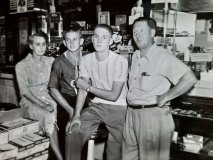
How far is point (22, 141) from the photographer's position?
10.5ft

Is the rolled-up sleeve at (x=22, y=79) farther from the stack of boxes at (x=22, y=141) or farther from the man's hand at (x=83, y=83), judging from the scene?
the man's hand at (x=83, y=83)

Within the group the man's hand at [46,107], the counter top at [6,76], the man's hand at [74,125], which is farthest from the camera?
the counter top at [6,76]

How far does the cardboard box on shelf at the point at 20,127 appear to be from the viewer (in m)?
3.16

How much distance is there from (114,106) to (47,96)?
3.79 ft

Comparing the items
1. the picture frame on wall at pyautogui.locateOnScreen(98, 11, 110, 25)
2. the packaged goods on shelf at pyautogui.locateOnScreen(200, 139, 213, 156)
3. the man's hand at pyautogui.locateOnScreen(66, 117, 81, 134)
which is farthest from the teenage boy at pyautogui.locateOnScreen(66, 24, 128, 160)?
the picture frame on wall at pyautogui.locateOnScreen(98, 11, 110, 25)

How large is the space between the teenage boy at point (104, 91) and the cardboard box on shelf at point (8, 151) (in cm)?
81

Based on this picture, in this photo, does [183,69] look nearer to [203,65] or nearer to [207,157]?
[203,65]

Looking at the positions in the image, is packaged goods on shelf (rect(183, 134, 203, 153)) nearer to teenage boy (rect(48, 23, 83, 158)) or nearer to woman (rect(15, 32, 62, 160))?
teenage boy (rect(48, 23, 83, 158))

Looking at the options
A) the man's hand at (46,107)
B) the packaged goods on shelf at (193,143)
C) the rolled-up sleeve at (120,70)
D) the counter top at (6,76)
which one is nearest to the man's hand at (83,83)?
the rolled-up sleeve at (120,70)

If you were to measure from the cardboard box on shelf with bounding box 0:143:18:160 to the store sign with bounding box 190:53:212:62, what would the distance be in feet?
7.22

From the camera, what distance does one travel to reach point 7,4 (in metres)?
5.19

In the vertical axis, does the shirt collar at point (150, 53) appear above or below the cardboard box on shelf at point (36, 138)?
above

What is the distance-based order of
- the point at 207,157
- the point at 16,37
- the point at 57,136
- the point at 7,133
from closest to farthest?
the point at 207,157, the point at 7,133, the point at 57,136, the point at 16,37

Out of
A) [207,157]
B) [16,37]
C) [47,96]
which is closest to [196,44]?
[207,157]
